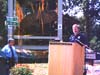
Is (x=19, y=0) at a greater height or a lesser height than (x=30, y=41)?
greater

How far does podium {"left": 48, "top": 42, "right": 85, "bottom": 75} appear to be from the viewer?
30.1 ft

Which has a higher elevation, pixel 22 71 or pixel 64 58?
pixel 64 58

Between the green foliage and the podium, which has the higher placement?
the podium

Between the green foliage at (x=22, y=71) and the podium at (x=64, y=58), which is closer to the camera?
the podium at (x=64, y=58)

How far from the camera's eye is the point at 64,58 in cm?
925

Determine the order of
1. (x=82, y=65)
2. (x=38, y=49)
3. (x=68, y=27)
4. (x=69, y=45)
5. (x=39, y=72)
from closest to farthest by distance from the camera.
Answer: (x=69, y=45) < (x=82, y=65) < (x=39, y=72) < (x=38, y=49) < (x=68, y=27)

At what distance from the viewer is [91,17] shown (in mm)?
18953

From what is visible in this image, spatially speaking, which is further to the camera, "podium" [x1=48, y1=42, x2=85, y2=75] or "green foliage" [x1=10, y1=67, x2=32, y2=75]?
Result: "green foliage" [x1=10, y1=67, x2=32, y2=75]

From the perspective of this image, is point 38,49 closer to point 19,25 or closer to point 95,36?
point 19,25

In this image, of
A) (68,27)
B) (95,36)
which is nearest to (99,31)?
(95,36)

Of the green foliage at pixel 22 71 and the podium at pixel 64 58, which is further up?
the podium at pixel 64 58

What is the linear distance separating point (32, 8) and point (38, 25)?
2.16 ft

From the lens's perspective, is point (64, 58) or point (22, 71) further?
point (22, 71)

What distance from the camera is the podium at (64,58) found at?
919 centimetres
